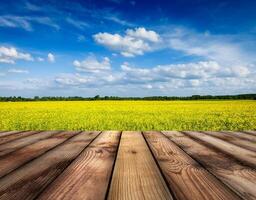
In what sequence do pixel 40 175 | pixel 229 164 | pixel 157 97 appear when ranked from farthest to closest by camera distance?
1. pixel 157 97
2. pixel 229 164
3. pixel 40 175

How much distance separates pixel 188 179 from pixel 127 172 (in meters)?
0.41

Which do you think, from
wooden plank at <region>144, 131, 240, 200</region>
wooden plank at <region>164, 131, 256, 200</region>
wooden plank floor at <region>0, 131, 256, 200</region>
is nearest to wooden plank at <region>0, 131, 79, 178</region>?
wooden plank floor at <region>0, 131, 256, 200</region>

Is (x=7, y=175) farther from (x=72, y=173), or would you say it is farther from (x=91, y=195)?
(x=91, y=195)

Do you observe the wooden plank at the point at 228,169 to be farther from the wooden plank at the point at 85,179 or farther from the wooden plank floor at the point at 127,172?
the wooden plank at the point at 85,179

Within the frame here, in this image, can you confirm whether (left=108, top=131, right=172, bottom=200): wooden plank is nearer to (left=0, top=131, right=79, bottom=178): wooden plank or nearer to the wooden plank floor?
the wooden plank floor

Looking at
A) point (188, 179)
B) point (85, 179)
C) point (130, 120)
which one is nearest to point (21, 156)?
point (85, 179)

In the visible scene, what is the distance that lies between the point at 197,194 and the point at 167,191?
0.16 meters

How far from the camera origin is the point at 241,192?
140 centimetres

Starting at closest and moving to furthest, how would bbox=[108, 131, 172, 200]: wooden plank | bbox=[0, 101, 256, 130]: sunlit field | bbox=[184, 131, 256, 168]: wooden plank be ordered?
1. bbox=[108, 131, 172, 200]: wooden plank
2. bbox=[184, 131, 256, 168]: wooden plank
3. bbox=[0, 101, 256, 130]: sunlit field

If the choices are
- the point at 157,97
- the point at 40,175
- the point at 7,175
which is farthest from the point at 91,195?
the point at 157,97

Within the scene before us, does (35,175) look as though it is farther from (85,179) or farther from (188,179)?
(188,179)

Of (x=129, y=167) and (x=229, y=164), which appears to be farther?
(x=229, y=164)

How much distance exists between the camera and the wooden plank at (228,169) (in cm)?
146

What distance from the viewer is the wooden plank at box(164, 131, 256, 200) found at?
1465 mm
